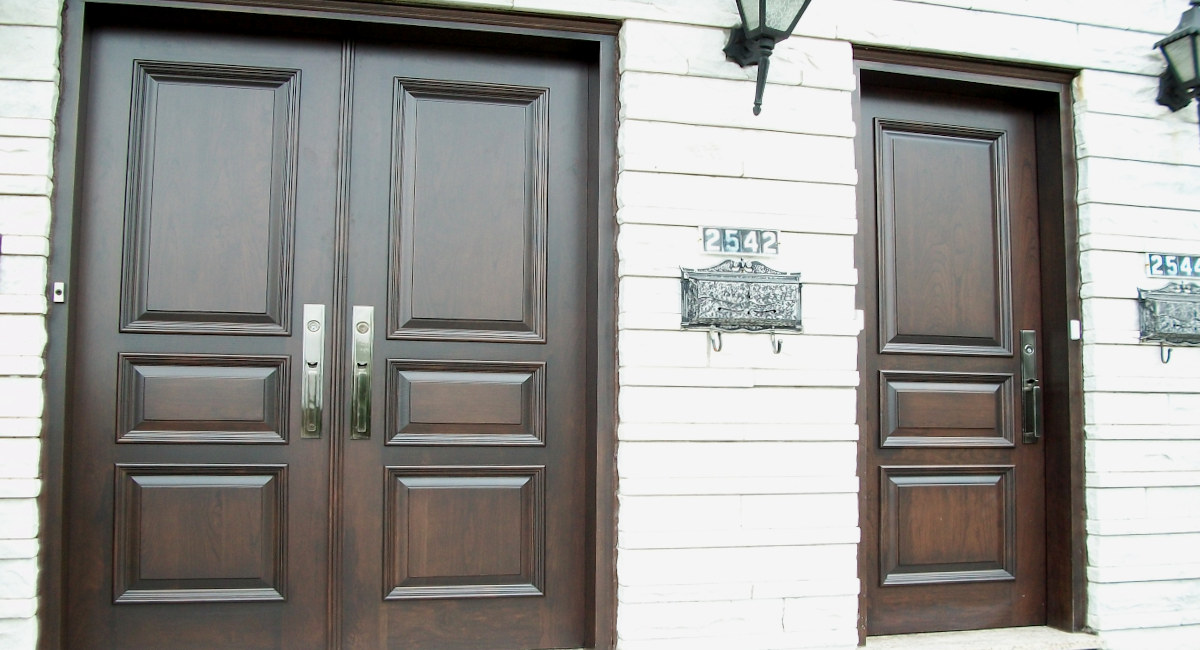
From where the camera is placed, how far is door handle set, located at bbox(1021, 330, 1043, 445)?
2.92 m

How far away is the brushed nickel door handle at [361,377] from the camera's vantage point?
2529mm

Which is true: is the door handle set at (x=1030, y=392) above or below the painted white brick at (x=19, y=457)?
above

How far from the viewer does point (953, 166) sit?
2.97m

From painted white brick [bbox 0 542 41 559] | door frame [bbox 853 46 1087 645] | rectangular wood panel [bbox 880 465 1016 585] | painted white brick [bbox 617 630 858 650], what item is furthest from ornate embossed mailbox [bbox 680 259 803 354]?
painted white brick [bbox 0 542 41 559]

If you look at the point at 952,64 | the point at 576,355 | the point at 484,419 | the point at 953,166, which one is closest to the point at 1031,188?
the point at 953,166

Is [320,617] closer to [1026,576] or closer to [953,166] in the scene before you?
[1026,576]

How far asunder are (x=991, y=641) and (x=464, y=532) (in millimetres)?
1802

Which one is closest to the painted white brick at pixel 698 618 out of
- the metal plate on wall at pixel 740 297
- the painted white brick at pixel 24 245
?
the metal plate on wall at pixel 740 297

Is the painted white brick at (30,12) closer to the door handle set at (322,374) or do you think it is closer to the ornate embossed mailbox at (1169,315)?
the door handle set at (322,374)

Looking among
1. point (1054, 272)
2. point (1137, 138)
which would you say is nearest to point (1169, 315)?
point (1054, 272)

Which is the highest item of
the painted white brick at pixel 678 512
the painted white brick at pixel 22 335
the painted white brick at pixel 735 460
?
the painted white brick at pixel 22 335

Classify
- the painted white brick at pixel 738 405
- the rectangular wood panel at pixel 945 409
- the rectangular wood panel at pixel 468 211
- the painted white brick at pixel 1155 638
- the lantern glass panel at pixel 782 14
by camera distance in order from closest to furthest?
the lantern glass panel at pixel 782 14 → the painted white brick at pixel 738 405 → the rectangular wood panel at pixel 468 211 → the painted white brick at pixel 1155 638 → the rectangular wood panel at pixel 945 409

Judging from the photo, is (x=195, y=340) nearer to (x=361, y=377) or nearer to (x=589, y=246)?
(x=361, y=377)

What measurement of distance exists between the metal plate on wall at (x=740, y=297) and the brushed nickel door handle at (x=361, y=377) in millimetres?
993
